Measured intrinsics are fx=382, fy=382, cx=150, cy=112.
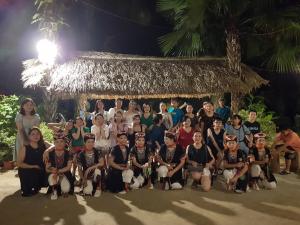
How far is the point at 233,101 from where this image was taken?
11352 millimetres

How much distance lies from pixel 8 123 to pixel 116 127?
3950 millimetres

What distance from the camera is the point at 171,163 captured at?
286 inches

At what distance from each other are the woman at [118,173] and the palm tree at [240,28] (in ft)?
16.7

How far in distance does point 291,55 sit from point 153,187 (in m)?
6.10

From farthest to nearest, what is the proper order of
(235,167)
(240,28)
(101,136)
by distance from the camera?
(240,28)
(101,136)
(235,167)

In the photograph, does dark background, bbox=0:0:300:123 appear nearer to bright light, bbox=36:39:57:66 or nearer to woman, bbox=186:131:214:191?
bright light, bbox=36:39:57:66

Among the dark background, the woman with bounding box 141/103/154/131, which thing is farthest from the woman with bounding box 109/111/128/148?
the dark background

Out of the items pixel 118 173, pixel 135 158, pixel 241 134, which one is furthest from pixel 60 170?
pixel 241 134

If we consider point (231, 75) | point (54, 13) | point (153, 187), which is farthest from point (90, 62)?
point (153, 187)

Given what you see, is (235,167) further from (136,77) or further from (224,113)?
(136,77)

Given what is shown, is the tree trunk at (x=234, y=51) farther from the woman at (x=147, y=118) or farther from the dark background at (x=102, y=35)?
the dark background at (x=102, y=35)

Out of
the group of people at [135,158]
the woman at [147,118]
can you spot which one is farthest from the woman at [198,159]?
the woman at [147,118]

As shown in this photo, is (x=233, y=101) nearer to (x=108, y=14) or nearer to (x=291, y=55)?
(x=291, y=55)

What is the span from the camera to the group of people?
6840 millimetres
